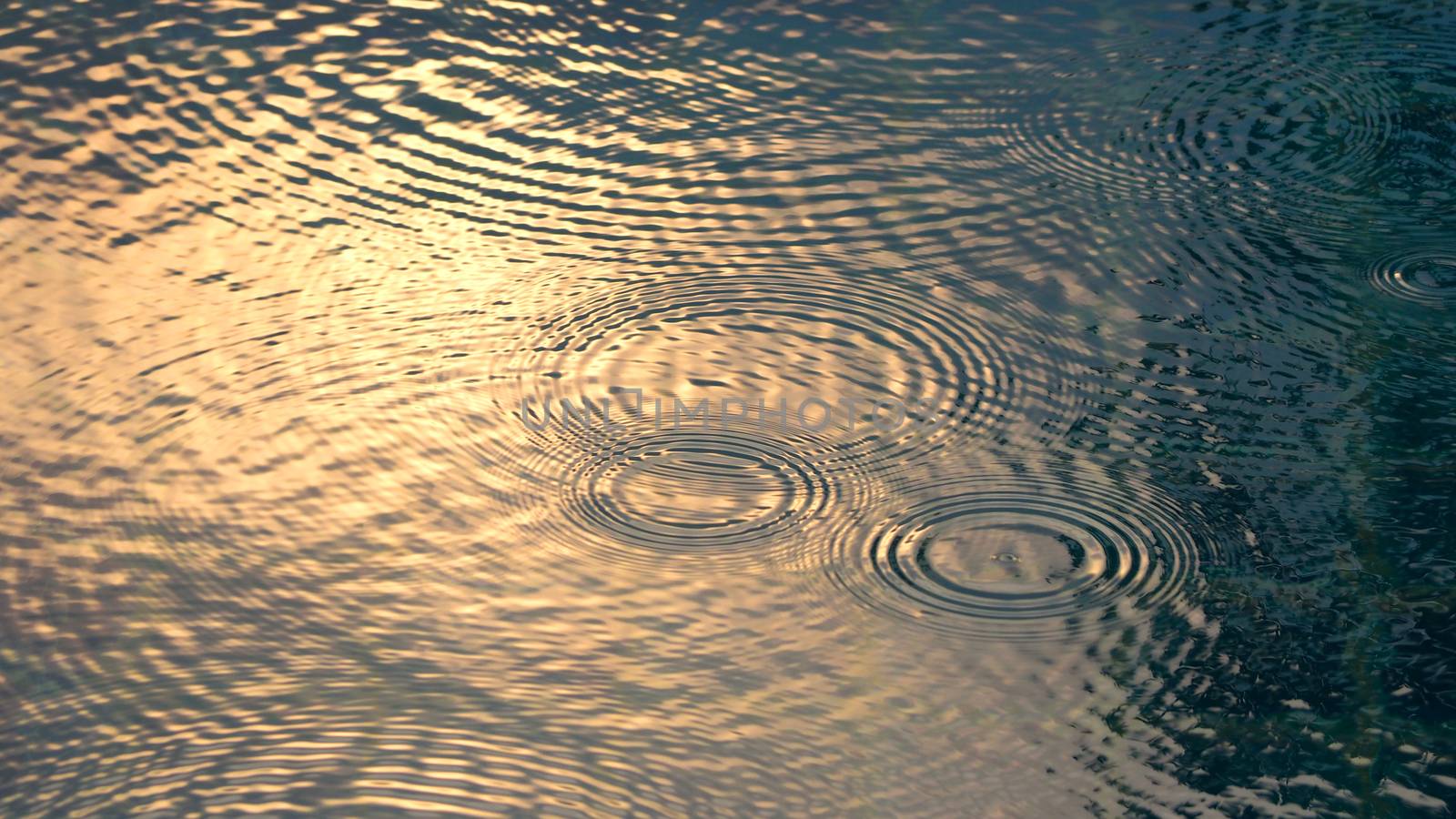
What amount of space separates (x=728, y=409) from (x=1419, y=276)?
1.52 ft

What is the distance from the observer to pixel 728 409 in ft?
3.09

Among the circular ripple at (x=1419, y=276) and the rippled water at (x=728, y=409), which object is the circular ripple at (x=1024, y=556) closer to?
the rippled water at (x=728, y=409)

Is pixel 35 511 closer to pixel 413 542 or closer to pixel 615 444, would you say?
pixel 413 542

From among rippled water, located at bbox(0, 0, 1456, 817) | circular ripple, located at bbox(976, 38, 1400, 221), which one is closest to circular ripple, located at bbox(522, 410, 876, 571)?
rippled water, located at bbox(0, 0, 1456, 817)

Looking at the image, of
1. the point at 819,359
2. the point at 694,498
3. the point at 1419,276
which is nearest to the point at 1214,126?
the point at 1419,276

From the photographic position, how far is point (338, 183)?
1105 millimetres

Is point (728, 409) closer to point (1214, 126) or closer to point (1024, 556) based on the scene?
point (1024, 556)

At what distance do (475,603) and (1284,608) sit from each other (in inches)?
16.5

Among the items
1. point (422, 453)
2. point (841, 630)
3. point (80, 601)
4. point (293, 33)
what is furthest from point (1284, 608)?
point (293, 33)

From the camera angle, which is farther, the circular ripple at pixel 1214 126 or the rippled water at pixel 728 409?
the circular ripple at pixel 1214 126

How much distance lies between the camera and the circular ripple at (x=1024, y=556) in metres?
0.81

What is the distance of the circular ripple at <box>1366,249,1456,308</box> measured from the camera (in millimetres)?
998

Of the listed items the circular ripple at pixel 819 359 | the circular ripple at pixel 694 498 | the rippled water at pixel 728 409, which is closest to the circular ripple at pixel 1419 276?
the rippled water at pixel 728 409

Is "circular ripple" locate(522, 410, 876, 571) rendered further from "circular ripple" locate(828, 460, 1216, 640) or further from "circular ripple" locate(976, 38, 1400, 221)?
"circular ripple" locate(976, 38, 1400, 221)
